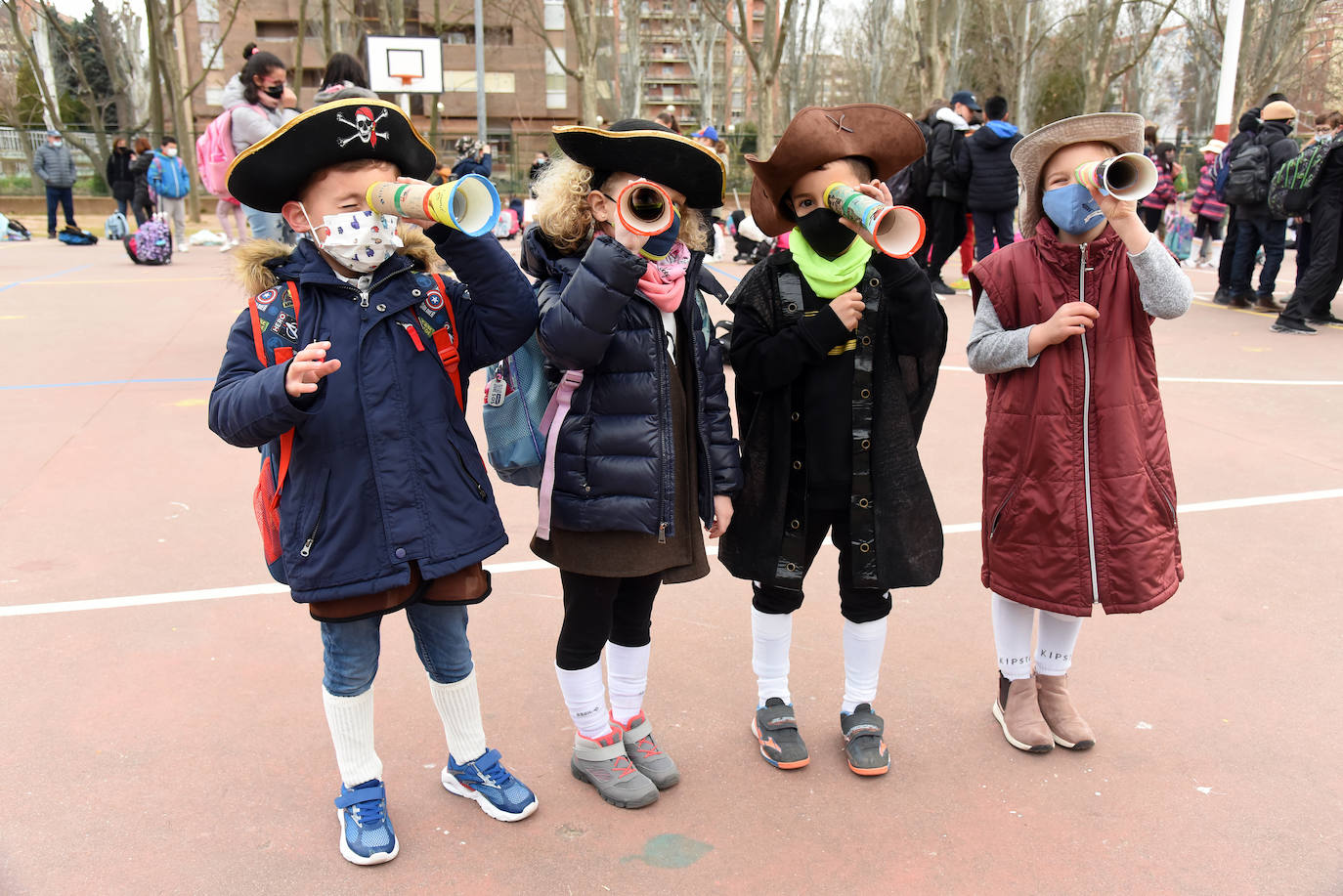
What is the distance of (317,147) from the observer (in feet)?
7.27

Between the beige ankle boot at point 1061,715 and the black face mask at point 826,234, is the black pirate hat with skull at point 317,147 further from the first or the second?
the beige ankle boot at point 1061,715

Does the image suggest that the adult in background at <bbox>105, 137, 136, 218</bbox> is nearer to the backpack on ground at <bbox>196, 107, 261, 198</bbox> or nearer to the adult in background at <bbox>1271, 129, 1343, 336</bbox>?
A: the backpack on ground at <bbox>196, 107, 261, 198</bbox>

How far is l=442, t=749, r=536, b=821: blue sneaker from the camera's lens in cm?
263

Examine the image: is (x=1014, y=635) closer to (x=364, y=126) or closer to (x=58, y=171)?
(x=364, y=126)

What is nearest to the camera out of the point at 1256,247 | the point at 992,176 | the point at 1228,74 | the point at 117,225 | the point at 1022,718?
the point at 1022,718

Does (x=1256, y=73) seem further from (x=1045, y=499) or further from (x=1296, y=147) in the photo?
(x=1045, y=499)

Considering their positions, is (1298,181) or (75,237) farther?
(75,237)

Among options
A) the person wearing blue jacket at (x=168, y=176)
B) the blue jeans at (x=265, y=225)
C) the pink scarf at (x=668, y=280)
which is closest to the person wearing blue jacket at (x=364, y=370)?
the pink scarf at (x=668, y=280)

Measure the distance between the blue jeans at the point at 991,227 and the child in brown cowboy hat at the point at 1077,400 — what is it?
762 cm

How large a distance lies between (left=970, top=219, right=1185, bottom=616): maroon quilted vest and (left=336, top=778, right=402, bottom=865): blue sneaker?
5.96ft

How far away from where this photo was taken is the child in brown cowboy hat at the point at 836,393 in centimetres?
257

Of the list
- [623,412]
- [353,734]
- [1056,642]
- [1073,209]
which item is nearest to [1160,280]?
[1073,209]

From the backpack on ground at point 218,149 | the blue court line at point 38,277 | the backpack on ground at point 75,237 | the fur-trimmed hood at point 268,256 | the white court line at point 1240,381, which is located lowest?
the white court line at point 1240,381

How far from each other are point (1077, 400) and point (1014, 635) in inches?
29.1
